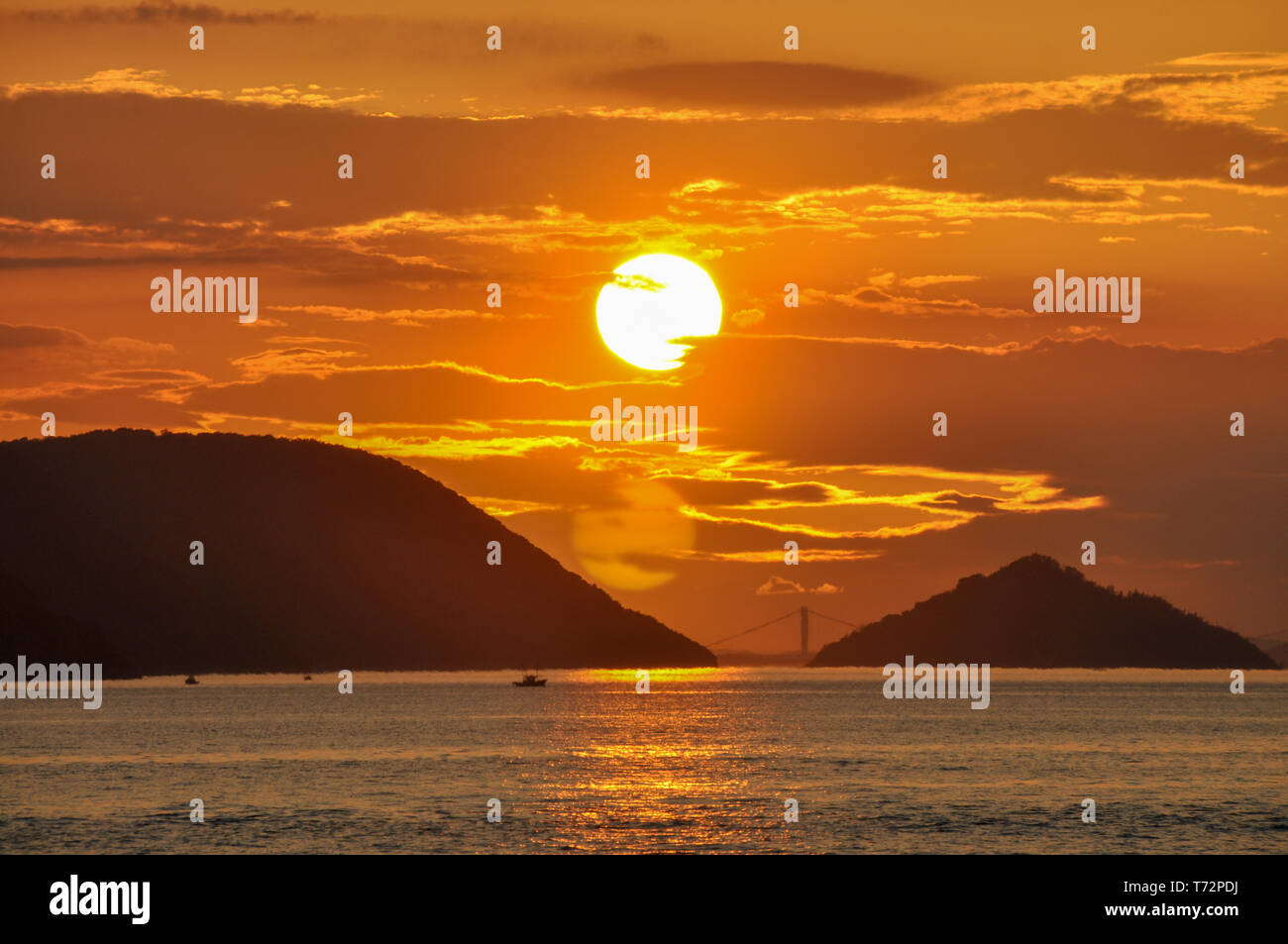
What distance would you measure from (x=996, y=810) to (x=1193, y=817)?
10.1 meters

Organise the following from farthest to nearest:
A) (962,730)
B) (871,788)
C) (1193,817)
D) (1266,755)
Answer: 1. (962,730)
2. (1266,755)
3. (871,788)
4. (1193,817)

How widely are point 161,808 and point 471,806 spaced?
53.0 feet

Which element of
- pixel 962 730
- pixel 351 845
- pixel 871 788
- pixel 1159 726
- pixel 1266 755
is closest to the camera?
pixel 351 845

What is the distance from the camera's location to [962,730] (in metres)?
167

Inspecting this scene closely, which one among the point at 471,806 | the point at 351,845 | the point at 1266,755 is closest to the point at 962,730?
the point at 1266,755
